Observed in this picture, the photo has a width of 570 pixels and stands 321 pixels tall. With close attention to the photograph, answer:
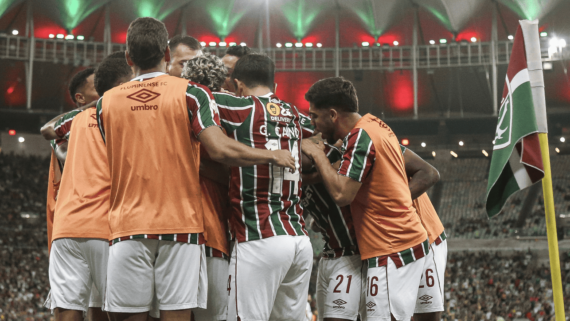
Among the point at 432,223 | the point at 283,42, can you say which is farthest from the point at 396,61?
the point at 432,223

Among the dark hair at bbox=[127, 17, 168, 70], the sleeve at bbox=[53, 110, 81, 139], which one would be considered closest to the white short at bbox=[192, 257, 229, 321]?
the dark hair at bbox=[127, 17, 168, 70]

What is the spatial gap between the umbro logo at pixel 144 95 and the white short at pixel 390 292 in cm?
199

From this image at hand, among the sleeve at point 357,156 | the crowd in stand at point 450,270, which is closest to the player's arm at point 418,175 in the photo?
the sleeve at point 357,156

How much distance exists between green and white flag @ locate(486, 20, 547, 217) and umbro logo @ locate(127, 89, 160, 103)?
2.46 m

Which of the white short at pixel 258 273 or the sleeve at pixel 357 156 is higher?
the sleeve at pixel 357 156

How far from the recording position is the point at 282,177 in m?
3.76

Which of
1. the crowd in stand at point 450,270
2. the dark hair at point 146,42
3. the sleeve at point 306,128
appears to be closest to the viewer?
the dark hair at point 146,42

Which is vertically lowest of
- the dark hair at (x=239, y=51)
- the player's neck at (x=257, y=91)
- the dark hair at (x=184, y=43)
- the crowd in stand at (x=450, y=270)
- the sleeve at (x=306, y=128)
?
the crowd in stand at (x=450, y=270)

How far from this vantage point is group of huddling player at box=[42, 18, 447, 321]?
11.1 ft

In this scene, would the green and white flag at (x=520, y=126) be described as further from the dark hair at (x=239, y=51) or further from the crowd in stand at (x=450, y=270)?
the crowd in stand at (x=450, y=270)

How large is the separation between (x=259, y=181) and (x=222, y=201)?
38 centimetres

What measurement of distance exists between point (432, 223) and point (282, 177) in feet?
6.82

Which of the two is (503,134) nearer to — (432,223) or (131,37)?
(432,223)

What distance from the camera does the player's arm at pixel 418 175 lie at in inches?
183
